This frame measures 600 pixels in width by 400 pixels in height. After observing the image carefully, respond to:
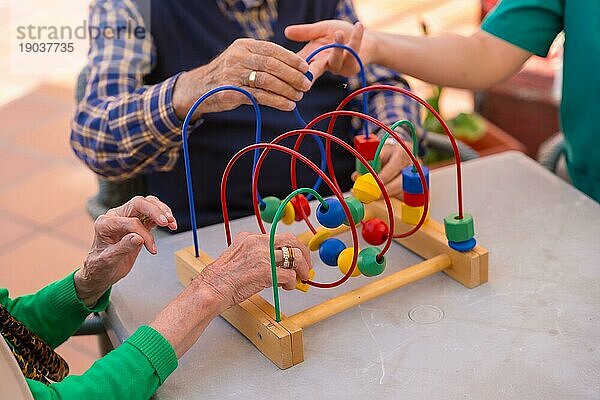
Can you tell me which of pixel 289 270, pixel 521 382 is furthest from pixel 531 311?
pixel 289 270

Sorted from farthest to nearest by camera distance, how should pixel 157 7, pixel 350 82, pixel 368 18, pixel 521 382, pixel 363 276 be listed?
pixel 368 18
pixel 350 82
pixel 157 7
pixel 363 276
pixel 521 382

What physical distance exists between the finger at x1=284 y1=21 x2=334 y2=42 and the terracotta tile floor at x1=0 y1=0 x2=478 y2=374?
92 cm

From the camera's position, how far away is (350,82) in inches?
62.5

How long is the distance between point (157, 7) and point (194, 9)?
0.07 metres

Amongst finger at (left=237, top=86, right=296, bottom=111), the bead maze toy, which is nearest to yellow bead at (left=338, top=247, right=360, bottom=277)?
the bead maze toy

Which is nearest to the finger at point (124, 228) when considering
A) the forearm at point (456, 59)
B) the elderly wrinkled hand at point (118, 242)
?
the elderly wrinkled hand at point (118, 242)

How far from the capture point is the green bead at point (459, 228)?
1119mm

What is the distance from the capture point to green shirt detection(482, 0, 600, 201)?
1440 mm

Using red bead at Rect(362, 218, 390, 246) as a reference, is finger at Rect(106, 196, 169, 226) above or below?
above

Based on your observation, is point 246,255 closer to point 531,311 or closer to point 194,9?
point 531,311

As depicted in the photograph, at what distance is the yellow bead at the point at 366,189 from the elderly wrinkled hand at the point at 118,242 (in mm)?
250

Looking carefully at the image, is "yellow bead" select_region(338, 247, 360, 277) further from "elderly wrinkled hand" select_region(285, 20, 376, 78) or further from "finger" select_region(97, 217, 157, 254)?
"elderly wrinkled hand" select_region(285, 20, 376, 78)

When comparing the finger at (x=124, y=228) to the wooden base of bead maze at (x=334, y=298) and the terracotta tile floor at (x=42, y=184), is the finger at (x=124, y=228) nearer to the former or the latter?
the wooden base of bead maze at (x=334, y=298)

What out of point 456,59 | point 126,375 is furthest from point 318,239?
point 456,59
